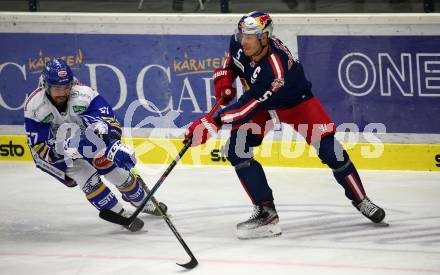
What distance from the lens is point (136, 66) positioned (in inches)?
333

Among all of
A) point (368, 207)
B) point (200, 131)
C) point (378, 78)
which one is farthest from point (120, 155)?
point (378, 78)

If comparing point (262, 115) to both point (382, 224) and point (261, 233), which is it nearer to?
point (261, 233)

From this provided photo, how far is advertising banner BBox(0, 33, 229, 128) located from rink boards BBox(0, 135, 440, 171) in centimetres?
19

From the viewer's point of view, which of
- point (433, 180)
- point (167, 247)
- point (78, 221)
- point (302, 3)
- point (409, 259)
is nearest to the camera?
point (409, 259)

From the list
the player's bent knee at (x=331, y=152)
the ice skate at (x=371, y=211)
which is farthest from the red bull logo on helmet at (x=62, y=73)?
the ice skate at (x=371, y=211)

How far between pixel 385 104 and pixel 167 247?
244 centimetres

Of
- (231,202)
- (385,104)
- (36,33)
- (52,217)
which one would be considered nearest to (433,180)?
(385,104)

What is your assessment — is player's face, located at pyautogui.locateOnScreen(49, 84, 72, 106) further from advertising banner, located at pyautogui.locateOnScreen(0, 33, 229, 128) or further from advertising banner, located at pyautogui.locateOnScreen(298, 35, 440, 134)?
advertising banner, located at pyautogui.locateOnScreen(298, 35, 440, 134)

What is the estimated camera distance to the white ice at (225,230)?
593 cm

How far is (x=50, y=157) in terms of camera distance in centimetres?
649

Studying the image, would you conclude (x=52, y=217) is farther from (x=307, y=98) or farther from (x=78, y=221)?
(x=307, y=98)

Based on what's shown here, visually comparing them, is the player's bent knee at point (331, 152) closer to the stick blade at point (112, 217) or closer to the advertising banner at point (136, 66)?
the stick blade at point (112, 217)

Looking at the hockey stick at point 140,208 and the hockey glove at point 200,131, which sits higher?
the hockey glove at point 200,131

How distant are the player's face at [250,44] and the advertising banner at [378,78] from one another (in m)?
1.77
